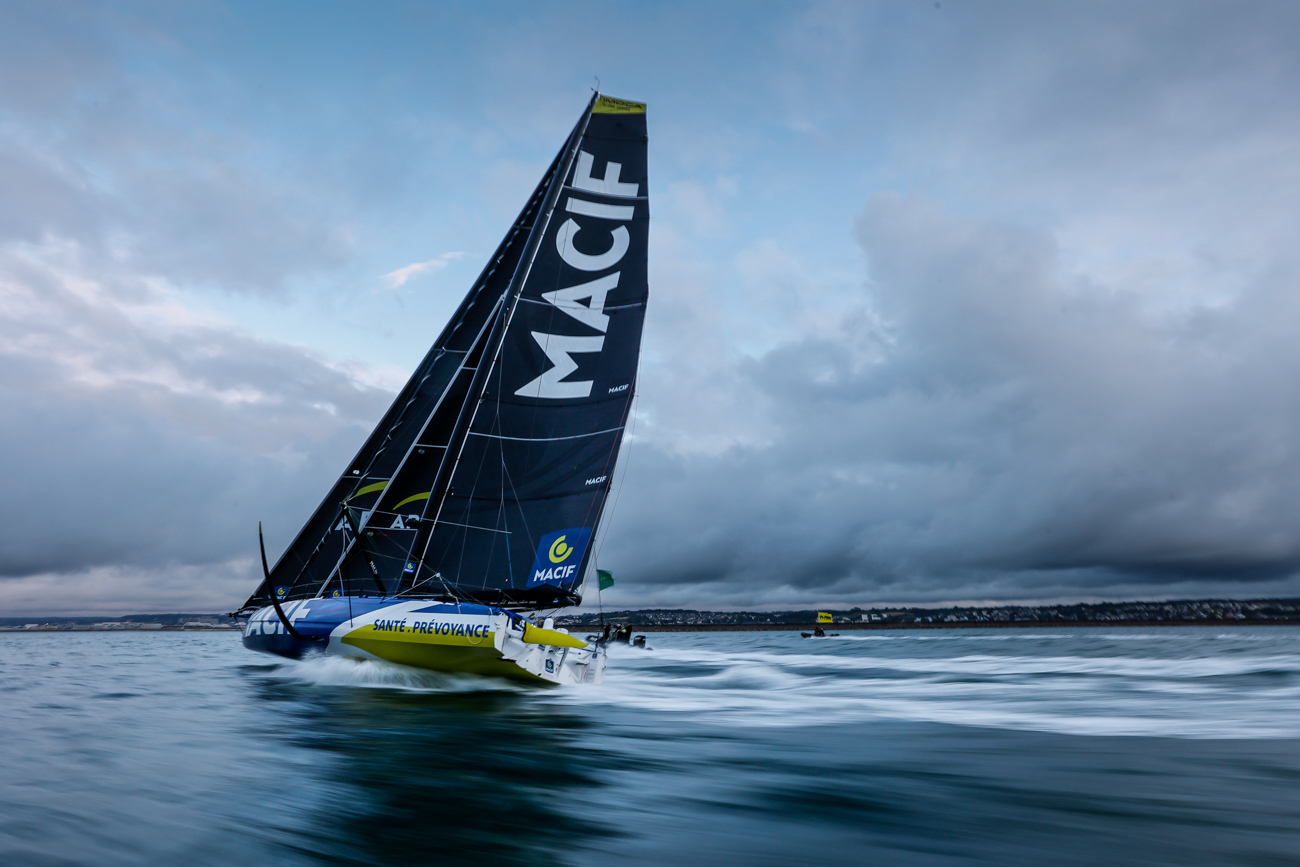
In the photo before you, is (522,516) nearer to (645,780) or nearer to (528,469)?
(528,469)

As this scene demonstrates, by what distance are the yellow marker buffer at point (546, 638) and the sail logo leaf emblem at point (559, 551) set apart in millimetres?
2925

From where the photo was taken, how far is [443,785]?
4.77 m

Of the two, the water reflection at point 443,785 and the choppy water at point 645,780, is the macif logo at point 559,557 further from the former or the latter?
the water reflection at point 443,785

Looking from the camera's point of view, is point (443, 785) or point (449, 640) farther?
point (449, 640)

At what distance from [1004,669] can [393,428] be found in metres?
17.0

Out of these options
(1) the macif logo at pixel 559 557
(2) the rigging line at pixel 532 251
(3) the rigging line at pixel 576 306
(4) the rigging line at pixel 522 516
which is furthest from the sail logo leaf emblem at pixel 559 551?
(3) the rigging line at pixel 576 306

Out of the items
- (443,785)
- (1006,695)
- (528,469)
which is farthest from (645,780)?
(528,469)

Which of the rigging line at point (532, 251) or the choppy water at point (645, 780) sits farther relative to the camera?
the rigging line at point (532, 251)

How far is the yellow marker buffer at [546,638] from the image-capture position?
11.2 m

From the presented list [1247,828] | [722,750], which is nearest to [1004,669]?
[722,750]

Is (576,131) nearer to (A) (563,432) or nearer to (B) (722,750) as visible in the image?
(A) (563,432)

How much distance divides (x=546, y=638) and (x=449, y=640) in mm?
1484

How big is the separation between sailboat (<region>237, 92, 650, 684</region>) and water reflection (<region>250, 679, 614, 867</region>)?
9.08ft

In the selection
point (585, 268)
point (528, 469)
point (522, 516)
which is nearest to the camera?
point (522, 516)
